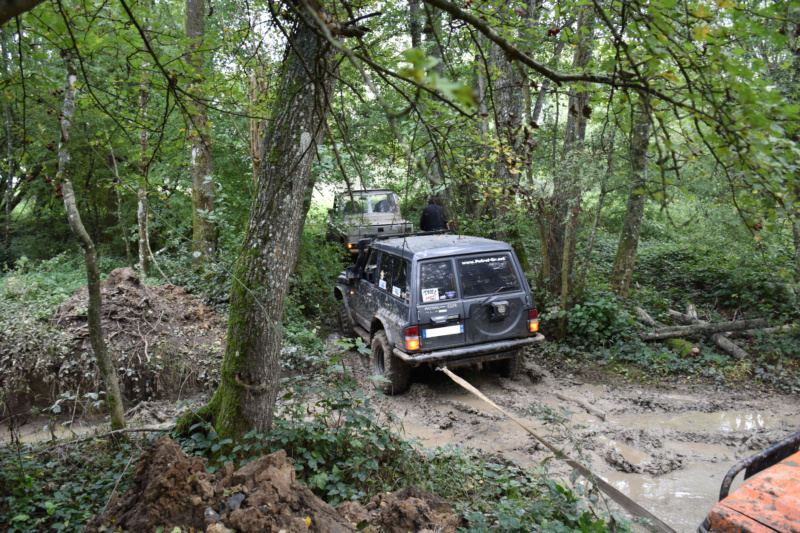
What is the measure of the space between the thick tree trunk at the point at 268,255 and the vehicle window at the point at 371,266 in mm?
3781

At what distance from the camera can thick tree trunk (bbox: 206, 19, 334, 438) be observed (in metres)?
3.58

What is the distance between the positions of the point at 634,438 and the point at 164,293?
7.40 meters

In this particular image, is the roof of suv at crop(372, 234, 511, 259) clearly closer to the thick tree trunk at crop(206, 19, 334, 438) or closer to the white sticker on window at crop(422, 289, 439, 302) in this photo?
the white sticker on window at crop(422, 289, 439, 302)

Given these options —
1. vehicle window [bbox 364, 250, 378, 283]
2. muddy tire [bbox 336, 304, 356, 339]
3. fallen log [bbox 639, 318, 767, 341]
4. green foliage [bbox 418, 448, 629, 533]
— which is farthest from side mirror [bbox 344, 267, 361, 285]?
fallen log [bbox 639, 318, 767, 341]

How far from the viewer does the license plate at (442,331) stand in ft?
19.5

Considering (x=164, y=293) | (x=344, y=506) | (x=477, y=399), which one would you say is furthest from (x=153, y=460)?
(x=164, y=293)

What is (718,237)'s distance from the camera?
851 centimetres

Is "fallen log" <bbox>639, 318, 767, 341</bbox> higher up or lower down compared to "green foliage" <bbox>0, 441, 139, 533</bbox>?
lower down

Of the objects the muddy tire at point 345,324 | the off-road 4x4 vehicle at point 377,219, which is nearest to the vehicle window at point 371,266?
the muddy tire at point 345,324

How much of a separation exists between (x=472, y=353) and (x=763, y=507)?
3.84 metres

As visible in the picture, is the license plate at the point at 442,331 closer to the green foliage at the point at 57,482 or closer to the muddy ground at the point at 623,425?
the muddy ground at the point at 623,425

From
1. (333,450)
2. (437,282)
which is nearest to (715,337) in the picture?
(437,282)

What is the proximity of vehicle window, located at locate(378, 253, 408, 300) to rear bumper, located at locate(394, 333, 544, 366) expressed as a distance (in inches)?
31.4

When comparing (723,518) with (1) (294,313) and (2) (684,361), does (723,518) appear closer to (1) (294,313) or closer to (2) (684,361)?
(2) (684,361)
